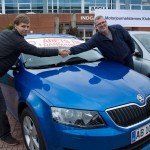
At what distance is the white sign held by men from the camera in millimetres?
12477

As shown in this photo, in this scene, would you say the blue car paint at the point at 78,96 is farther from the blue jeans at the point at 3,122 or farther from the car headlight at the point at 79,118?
the blue jeans at the point at 3,122

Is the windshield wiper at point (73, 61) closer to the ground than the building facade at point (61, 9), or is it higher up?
closer to the ground

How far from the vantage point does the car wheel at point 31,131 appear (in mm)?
3240

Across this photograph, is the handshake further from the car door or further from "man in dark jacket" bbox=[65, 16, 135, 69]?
the car door

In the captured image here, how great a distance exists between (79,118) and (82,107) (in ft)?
0.37

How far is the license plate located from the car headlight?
0.35 m

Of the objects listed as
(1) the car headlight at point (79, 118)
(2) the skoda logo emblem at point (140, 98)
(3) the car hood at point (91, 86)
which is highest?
(3) the car hood at point (91, 86)

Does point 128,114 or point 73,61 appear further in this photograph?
point 73,61

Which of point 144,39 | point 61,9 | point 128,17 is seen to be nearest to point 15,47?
point 144,39

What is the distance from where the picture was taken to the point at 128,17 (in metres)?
13.0

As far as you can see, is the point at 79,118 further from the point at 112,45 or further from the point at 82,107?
the point at 112,45

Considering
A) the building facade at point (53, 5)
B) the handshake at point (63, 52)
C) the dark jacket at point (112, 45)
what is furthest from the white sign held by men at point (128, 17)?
the building facade at point (53, 5)

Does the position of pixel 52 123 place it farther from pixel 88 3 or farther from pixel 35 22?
pixel 88 3

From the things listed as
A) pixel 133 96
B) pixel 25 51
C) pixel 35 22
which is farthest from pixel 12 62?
pixel 35 22
